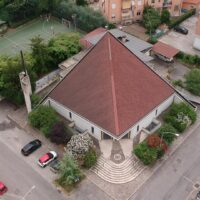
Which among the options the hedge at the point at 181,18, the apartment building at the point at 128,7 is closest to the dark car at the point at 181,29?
the hedge at the point at 181,18

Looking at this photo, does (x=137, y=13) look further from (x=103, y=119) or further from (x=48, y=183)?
(x=48, y=183)

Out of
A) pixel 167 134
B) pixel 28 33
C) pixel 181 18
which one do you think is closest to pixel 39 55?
pixel 28 33

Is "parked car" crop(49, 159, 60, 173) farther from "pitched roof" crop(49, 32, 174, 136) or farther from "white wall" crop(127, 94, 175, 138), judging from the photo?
"white wall" crop(127, 94, 175, 138)

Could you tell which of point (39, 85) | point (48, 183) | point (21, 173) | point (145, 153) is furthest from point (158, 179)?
point (39, 85)

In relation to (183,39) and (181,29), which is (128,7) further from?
(183,39)

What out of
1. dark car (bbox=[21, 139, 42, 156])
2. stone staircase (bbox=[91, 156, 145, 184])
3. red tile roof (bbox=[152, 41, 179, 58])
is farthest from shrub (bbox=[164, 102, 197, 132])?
dark car (bbox=[21, 139, 42, 156])

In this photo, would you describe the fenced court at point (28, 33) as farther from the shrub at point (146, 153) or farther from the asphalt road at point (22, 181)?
the shrub at point (146, 153)

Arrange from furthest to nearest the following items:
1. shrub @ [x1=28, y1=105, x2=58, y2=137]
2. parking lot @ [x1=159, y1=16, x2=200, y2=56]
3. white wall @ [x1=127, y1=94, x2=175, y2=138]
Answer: parking lot @ [x1=159, y1=16, x2=200, y2=56]
shrub @ [x1=28, y1=105, x2=58, y2=137]
white wall @ [x1=127, y1=94, x2=175, y2=138]
